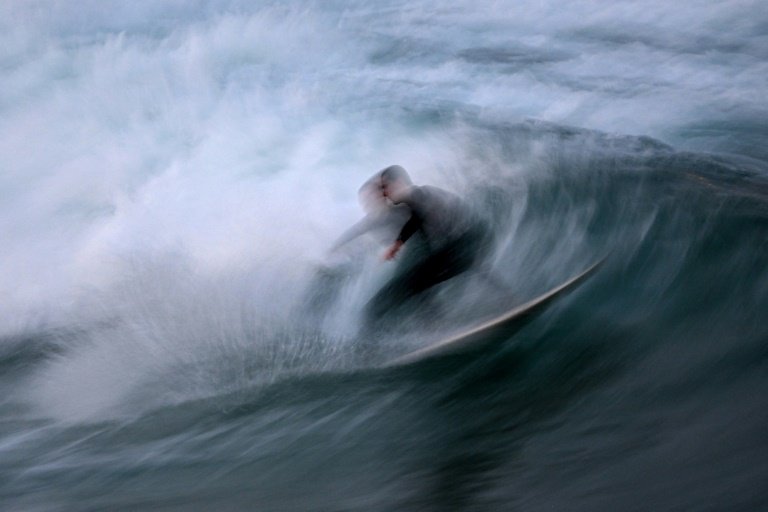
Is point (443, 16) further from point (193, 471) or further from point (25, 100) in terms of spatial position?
point (193, 471)

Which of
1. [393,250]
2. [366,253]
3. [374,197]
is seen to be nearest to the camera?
[393,250]

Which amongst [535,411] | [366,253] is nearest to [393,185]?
[366,253]

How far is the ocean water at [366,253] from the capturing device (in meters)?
3.03

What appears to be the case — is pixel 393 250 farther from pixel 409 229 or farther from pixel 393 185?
pixel 393 185

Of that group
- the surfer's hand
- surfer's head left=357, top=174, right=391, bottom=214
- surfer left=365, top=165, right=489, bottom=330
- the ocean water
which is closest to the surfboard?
the ocean water

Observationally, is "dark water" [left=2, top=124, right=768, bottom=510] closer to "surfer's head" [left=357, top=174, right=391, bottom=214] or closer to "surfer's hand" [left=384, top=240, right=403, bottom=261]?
"surfer's hand" [left=384, top=240, right=403, bottom=261]

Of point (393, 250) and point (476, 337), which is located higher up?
point (393, 250)

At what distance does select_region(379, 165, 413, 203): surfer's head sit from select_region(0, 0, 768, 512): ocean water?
0.50m

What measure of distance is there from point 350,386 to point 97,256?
184cm

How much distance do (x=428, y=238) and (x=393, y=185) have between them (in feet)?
0.89

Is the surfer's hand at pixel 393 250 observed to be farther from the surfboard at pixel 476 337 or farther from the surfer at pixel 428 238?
the surfboard at pixel 476 337

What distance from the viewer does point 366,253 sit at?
167 inches

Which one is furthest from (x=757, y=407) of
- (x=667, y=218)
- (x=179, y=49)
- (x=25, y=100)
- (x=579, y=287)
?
(x=25, y=100)

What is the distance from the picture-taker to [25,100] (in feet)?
17.2
